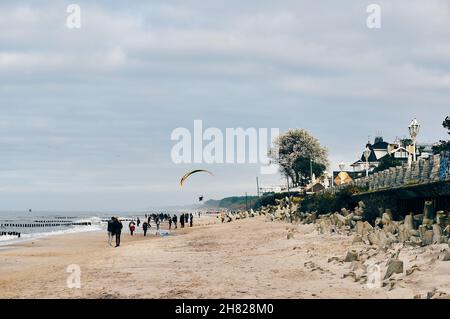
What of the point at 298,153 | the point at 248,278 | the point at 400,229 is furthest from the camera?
the point at 298,153

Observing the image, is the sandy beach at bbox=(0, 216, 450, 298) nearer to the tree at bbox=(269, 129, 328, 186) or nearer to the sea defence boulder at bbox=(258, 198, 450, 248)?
the sea defence boulder at bbox=(258, 198, 450, 248)

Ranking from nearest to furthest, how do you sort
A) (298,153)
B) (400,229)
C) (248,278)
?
(248,278)
(400,229)
(298,153)

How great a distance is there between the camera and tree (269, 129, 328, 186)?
4405 inches

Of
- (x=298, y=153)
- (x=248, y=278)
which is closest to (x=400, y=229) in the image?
(x=248, y=278)

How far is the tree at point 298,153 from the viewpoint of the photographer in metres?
112

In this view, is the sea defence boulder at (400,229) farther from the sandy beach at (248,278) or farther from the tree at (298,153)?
the tree at (298,153)

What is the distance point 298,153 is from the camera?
367 feet

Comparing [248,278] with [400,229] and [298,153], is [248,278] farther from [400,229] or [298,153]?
[298,153]

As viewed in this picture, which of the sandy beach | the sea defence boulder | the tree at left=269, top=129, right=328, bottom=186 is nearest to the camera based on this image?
the sandy beach

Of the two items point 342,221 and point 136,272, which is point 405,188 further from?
point 136,272

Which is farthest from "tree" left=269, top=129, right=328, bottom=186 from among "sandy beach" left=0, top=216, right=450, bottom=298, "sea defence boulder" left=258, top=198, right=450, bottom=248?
"sandy beach" left=0, top=216, right=450, bottom=298

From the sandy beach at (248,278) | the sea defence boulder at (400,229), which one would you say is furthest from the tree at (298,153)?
the sandy beach at (248,278)
